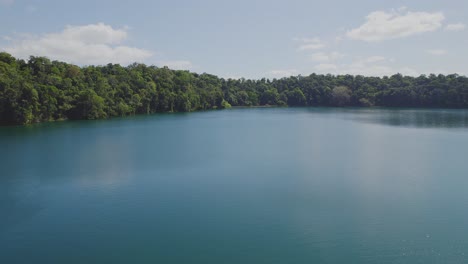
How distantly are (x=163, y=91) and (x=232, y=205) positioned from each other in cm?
7254

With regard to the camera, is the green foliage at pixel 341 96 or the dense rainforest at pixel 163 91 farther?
the green foliage at pixel 341 96

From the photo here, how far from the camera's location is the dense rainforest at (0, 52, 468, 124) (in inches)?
2069

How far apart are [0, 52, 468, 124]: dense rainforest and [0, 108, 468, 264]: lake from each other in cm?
2432

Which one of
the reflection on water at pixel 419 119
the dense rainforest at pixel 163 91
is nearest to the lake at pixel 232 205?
the dense rainforest at pixel 163 91

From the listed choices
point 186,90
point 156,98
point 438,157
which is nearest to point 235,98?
point 186,90

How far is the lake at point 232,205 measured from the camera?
12.2m

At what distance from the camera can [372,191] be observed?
742 inches

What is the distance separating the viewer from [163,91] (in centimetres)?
8619

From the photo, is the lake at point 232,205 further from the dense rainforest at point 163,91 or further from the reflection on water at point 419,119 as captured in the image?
the reflection on water at point 419,119

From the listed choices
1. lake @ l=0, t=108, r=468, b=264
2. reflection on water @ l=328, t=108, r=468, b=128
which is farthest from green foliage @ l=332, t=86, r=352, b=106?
lake @ l=0, t=108, r=468, b=264

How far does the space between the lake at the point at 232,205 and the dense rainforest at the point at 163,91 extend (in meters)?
24.3

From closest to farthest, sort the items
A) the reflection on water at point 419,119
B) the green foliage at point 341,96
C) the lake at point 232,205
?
the lake at point 232,205 < the reflection on water at point 419,119 < the green foliage at point 341,96

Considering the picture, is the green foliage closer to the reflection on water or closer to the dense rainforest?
the dense rainforest

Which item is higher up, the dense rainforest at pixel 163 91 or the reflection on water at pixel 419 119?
the dense rainforest at pixel 163 91
